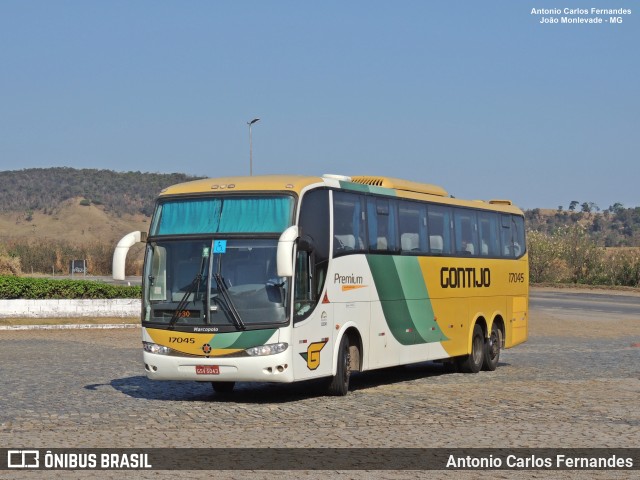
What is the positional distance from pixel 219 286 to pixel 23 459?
589cm

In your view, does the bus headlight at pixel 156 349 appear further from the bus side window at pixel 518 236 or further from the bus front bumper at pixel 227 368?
the bus side window at pixel 518 236

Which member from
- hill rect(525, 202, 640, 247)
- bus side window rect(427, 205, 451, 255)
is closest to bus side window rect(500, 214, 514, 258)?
bus side window rect(427, 205, 451, 255)

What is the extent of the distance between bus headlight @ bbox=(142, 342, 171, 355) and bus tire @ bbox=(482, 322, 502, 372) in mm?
9013

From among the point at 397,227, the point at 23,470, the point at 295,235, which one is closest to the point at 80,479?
the point at 23,470

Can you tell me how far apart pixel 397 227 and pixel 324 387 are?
3558 millimetres

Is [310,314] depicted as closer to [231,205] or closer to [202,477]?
[231,205]

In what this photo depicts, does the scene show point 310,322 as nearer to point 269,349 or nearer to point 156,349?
point 269,349

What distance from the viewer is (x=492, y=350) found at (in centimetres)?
2477

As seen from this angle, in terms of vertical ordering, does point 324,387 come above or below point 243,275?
below

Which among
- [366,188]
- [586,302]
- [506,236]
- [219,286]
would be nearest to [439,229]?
[366,188]

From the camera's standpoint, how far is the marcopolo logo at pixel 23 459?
37.1 ft

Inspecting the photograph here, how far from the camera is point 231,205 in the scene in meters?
17.8

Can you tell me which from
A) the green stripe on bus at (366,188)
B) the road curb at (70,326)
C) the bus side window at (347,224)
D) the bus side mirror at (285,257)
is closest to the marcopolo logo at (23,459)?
the bus side mirror at (285,257)

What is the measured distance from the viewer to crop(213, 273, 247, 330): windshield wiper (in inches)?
669
